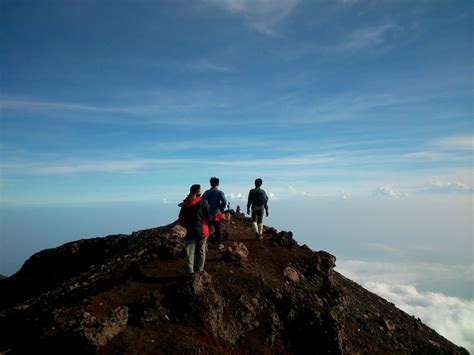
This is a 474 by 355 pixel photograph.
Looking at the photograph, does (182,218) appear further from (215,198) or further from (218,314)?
(218,314)

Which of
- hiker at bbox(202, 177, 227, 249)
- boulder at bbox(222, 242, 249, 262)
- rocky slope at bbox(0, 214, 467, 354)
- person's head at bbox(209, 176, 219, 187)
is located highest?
person's head at bbox(209, 176, 219, 187)

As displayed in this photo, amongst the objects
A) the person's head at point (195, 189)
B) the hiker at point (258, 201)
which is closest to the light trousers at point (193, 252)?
the person's head at point (195, 189)

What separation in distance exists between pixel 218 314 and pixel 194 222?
3980 mm

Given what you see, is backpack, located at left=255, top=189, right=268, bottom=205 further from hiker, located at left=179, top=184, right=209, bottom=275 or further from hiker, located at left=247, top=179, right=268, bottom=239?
hiker, located at left=179, top=184, right=209, bottom=275

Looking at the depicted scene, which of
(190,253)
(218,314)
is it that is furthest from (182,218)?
(218,314)

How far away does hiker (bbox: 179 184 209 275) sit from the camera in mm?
12414

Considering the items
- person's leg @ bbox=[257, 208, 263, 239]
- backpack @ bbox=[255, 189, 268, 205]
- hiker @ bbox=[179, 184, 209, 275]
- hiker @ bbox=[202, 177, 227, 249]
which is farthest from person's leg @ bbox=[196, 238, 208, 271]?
person's leg @ bbox=[257, 208, 263, 239]

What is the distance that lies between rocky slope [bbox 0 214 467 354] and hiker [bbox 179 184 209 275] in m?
1.09

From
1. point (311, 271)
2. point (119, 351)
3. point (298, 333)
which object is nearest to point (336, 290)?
point (311, 271)

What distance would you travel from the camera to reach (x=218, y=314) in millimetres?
11844

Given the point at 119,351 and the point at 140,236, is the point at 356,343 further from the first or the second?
the point at 140,236

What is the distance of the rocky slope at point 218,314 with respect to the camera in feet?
31.8

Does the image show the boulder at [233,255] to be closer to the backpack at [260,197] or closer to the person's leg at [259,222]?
the person's leg at [259,222]

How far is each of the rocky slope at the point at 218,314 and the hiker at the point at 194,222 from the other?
3.59 ft
